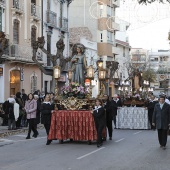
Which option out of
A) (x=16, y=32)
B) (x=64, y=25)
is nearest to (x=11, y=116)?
(x=16, y=32)

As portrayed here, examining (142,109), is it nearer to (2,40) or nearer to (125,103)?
(125,103)

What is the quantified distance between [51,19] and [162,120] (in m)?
27.0

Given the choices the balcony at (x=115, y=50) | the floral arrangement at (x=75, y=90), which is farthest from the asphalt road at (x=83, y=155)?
the balcony at (x=115, y=50)

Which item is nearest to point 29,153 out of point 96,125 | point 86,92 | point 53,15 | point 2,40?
point 96,125

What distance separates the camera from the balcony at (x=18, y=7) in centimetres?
3384

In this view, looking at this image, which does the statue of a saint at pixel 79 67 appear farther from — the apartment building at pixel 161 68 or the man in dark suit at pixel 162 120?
the apartment building at pixel 161 68

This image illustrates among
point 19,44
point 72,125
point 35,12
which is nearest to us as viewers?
point 72,125

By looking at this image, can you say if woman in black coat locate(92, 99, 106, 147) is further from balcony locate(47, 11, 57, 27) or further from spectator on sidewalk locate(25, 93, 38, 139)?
balcony locate(47, 11, 57, 27)

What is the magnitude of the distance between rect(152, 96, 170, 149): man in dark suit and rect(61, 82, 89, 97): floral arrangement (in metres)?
2.77

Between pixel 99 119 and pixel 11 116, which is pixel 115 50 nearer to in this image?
pixel 11 116

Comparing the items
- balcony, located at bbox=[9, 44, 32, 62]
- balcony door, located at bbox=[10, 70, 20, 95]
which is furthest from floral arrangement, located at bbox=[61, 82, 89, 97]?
balcony door, located at bbox=[10, 70, 20, 95]

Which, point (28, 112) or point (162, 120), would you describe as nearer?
point (162, 120)

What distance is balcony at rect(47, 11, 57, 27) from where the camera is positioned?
3956 centimetres

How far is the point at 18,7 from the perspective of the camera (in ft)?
113
